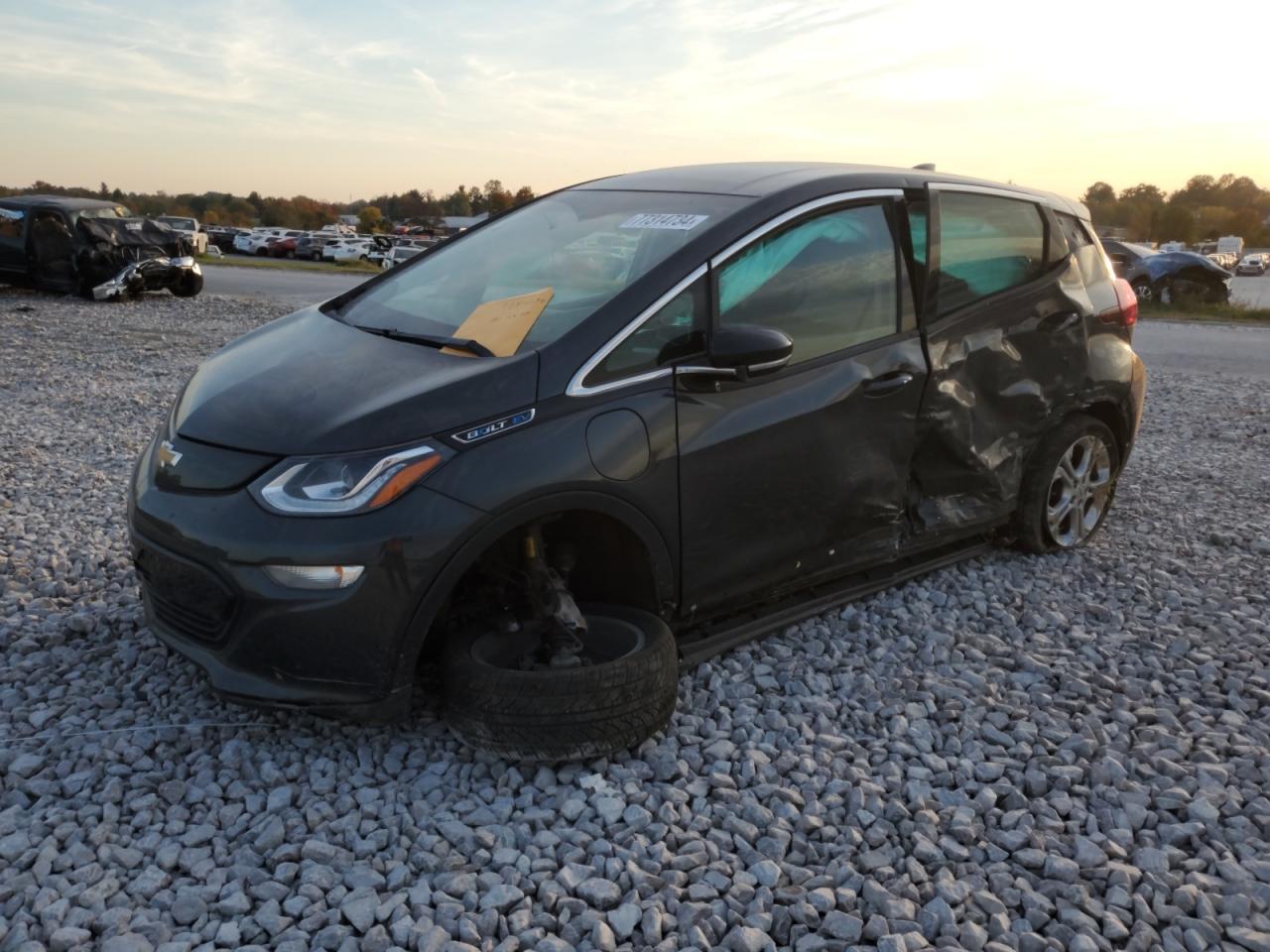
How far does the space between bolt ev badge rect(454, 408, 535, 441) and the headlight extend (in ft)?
0.29

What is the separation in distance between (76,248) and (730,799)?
655 inches

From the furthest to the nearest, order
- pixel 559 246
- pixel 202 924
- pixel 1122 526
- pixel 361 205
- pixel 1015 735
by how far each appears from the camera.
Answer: pixel 361 205, pixel 1122 526, pixel 559 246, pixel 1015 735, pixel 202 924

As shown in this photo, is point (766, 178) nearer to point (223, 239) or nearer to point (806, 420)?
point (806, 420)

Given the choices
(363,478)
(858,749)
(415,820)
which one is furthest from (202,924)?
(858,749)

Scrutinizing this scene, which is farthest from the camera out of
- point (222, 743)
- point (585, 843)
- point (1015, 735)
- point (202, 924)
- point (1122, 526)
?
point (1122, 526)

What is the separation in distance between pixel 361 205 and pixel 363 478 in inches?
4806

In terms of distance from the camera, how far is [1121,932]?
261 cm

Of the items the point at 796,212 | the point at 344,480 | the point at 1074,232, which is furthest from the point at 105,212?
the point at 344,480

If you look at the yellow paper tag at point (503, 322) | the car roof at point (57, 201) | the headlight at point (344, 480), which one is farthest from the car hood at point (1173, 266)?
the headlight at point (344, 480)

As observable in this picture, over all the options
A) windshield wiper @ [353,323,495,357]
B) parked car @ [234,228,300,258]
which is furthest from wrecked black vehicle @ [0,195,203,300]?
parked car @ [234,228,300,258]

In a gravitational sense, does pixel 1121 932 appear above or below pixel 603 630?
below

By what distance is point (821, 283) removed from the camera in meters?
3.88

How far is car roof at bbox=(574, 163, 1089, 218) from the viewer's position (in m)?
3.93

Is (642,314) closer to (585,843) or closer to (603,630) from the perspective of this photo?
(603,630)
